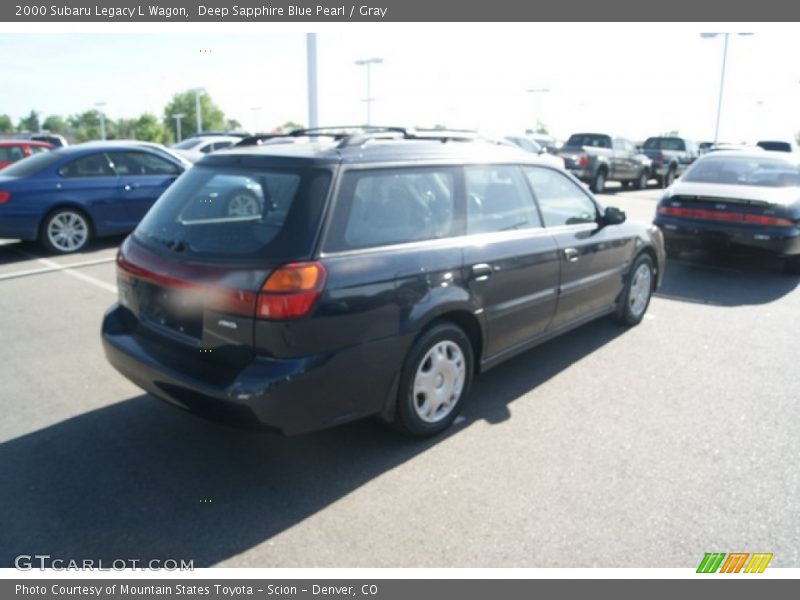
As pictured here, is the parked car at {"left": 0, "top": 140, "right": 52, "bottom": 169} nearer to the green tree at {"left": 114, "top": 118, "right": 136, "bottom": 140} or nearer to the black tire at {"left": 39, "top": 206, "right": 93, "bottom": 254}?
the black tire at {"left": 39, "top": 206, "right": 93, "bottom": 254}

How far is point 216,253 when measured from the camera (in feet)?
10.9

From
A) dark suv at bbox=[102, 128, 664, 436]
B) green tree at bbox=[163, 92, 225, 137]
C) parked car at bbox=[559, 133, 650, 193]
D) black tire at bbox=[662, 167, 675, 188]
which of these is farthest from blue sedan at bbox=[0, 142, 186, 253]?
green tree at bbox=[163, 92, 225, 137]

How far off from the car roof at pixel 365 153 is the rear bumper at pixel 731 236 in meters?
5.07

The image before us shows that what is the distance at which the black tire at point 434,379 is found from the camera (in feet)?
12.0

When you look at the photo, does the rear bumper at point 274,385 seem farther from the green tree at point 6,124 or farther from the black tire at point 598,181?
the green tree at point 6,124

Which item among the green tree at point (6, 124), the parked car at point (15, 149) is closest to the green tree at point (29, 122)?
the green tree at point (6, 124)

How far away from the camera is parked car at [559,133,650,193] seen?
19656 millimetres

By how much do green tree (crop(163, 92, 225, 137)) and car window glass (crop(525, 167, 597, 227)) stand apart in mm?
82875

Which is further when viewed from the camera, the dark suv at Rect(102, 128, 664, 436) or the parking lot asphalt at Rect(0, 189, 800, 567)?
the dark suv at Rect(102, 128, 664, 436)

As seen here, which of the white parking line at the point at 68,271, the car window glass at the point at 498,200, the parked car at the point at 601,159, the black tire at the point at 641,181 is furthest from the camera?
the black tire at the point at 641,181

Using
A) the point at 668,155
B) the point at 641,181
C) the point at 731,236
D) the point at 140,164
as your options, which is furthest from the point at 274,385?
the point at 668,155

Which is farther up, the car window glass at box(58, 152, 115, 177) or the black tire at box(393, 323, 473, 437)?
the car window glass at box(58, 152, 115, 177)

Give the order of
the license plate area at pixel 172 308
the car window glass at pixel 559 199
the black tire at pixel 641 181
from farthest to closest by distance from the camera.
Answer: the black tire at pixel 641 181, the car window glass at pixel 559 199, the license plate area at pixel 172 308

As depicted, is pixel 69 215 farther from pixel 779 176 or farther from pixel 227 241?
pixel 779 176
